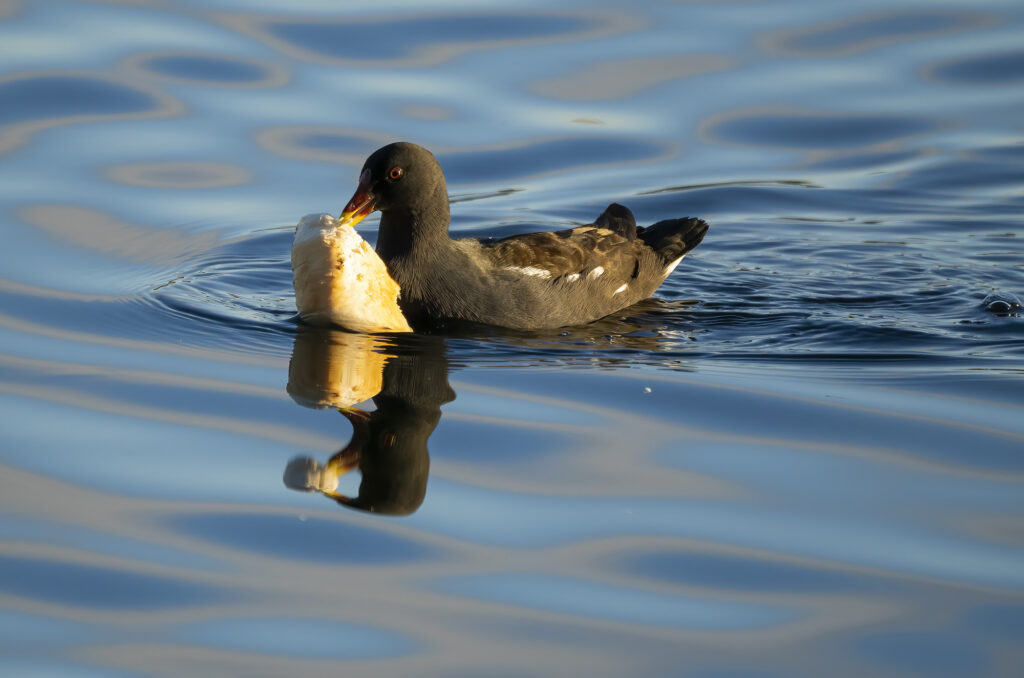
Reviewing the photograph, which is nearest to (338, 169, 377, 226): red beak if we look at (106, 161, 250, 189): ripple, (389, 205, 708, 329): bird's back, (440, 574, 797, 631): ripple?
(389, 205, 708, 329): bird's back

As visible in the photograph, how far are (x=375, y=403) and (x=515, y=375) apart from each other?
0.85 metres

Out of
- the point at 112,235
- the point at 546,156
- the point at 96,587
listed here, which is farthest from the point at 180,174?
the point at 96,587

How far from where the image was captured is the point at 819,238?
9867 millimetres

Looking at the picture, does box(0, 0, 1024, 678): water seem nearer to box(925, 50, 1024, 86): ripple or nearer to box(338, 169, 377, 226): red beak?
box(925, 50, 1024, 86): ripple

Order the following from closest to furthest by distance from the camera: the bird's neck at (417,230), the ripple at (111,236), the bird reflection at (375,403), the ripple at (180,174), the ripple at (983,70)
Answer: the bird reflection at (375,403) → the bird's neck at (417,230) → the ripple at (111,236) → the ripple at (180,174) → the ripple at (983,70)

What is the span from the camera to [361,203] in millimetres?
7645

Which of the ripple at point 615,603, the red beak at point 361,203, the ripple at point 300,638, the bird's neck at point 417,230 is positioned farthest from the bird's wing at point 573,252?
the ripple at point 300,638

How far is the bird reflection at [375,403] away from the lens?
5.19 metres

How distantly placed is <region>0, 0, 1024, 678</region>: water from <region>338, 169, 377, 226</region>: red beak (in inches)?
26.9

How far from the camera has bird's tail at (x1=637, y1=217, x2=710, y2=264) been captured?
9.06m

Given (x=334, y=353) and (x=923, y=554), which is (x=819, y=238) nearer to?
(x=334, y=353)

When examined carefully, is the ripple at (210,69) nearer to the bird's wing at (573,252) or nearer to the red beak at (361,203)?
the bird's wing at (573,252)

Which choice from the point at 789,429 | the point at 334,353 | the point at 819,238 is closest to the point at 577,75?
the point at 819,238

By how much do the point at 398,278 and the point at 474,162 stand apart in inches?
159
